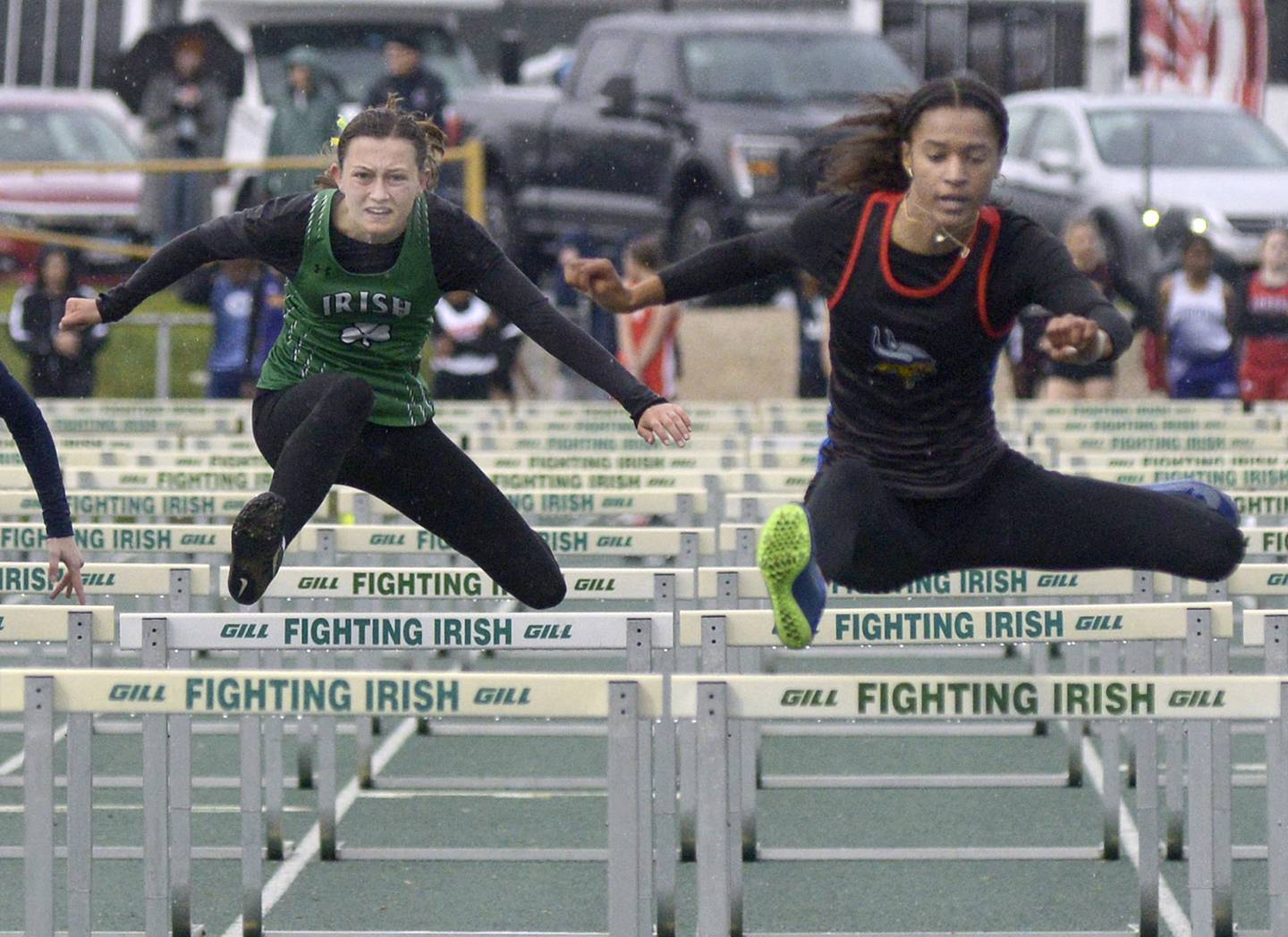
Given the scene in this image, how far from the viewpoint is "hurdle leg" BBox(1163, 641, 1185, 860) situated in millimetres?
7574

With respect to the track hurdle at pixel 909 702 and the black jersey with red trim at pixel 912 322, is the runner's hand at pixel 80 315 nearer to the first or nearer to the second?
the black jersey with red trim at pixel 912 322

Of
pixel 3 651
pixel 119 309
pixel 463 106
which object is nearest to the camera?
pixel 119 309

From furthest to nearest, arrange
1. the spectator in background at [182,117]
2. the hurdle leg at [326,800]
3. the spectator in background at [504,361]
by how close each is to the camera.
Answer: the spectator in background at [182,117], the spectator in background at [504,361], the hurdle leg at [326,800]

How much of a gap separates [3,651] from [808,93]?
31.2ft

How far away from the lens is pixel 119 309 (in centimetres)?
682

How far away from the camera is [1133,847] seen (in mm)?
8766

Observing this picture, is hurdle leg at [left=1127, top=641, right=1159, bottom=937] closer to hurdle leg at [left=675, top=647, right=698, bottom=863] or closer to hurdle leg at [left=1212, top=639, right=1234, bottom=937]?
hurdle leg at [left=1212, top=639, right=1234, bottom=937]

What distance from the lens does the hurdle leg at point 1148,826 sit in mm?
7262

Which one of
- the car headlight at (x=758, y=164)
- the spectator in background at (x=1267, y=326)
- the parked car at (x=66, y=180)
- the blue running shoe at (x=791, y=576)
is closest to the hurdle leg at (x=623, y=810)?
the blue running shoe at (x=791, y=576)

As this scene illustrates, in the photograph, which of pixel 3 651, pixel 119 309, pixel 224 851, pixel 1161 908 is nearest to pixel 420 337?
pixel 119 309

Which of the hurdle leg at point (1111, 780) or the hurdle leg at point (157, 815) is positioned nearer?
the hurdle leg at point (157, 815)

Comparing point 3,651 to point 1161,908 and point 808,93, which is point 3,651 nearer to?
point 1161,908

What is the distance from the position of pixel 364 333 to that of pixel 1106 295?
9117mm

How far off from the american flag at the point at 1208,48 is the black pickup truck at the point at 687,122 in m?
3.44
